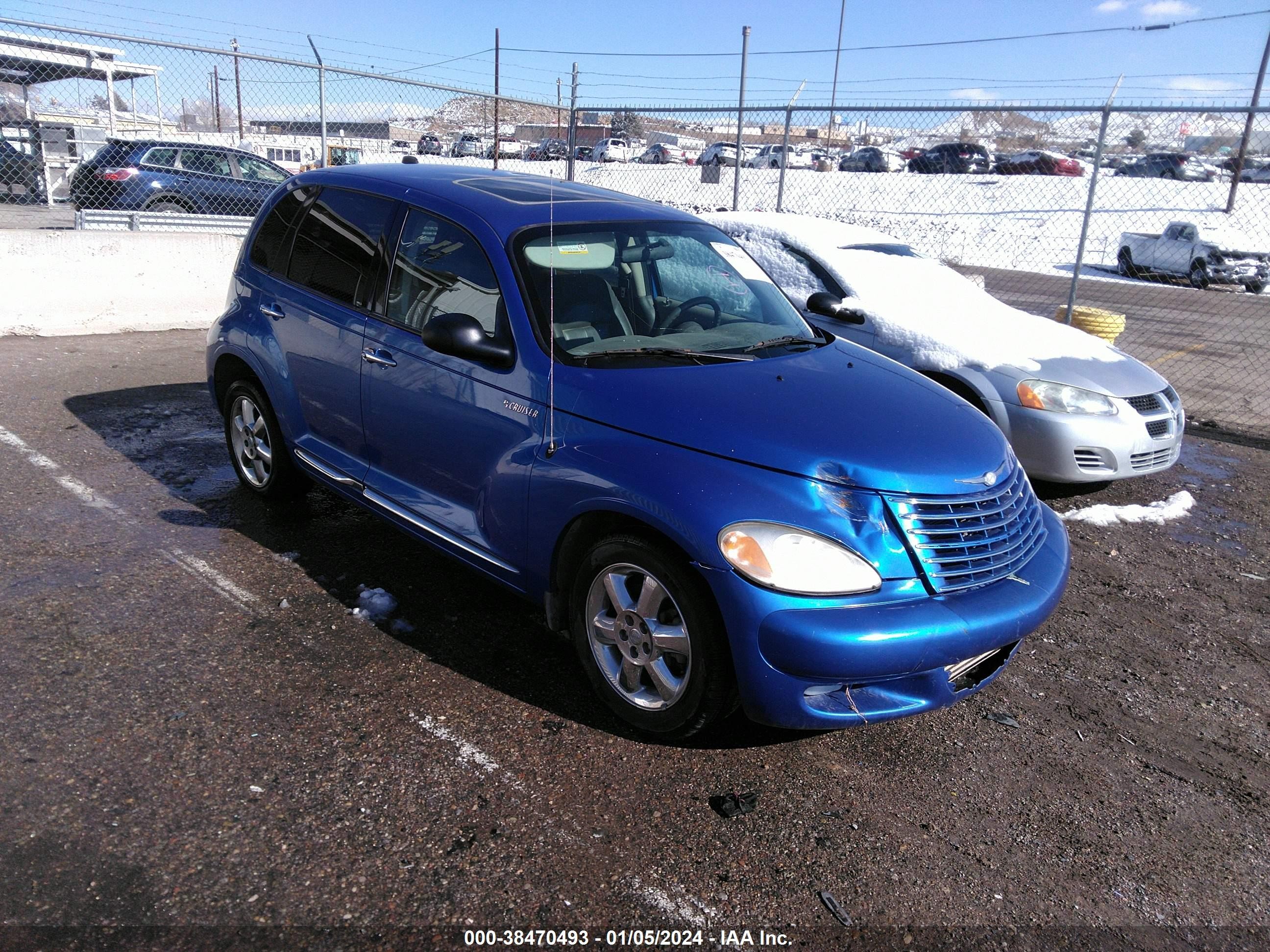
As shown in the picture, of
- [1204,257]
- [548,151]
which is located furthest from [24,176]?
[1204,257]

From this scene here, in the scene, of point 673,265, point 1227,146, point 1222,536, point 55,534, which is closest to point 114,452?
point 55,534

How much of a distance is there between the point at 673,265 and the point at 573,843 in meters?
2.43

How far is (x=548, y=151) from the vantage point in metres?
15.0

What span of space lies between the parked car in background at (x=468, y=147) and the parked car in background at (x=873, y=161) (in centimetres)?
1722

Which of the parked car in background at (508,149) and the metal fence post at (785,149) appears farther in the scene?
the parked car in background at (508,149)

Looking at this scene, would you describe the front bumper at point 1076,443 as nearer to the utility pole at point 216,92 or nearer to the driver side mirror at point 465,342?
the driver side mirror at point 465,342

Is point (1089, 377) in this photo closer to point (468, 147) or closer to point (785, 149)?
point (785, 149)

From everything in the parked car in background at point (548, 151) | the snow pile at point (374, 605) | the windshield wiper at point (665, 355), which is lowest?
the snow pile at point (374, 605)

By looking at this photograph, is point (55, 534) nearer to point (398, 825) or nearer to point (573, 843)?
point (398, 825)

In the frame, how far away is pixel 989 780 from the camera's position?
3145 mm

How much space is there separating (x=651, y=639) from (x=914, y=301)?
4.31m

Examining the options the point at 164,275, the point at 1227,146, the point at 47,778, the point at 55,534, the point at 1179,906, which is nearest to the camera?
the point at 1179,906

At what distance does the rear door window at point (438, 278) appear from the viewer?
146 inches

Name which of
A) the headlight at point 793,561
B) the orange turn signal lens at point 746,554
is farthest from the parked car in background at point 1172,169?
the orange turn signal lens at point 746,554
